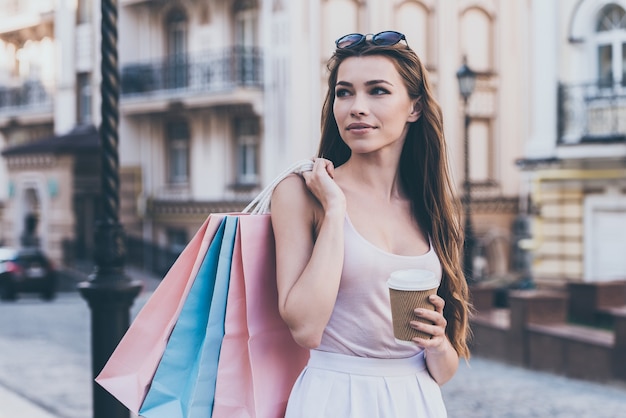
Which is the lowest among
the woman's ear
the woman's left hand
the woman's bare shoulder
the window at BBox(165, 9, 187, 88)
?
the woman's left hand

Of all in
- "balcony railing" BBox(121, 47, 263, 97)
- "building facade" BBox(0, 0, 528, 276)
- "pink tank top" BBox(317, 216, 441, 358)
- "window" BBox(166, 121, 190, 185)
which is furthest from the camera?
"window" BBox(166, 121, 190, 185)

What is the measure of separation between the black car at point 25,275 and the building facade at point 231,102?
15.8 feet

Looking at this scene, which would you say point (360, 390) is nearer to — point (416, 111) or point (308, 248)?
point (308, 248)

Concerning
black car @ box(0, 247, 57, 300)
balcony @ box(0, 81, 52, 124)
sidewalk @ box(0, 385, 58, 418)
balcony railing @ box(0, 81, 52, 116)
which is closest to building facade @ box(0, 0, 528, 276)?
balcony @ box(0, 81, 52, 124)

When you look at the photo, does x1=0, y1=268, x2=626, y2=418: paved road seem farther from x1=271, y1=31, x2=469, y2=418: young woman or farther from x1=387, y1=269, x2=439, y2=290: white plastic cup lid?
x1=387, y1=269, x2=439, y2=290: white plastic cup lid

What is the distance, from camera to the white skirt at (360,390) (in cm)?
263

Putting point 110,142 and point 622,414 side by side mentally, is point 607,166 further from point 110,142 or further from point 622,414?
point 110,142

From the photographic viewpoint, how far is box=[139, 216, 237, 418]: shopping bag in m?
2.74

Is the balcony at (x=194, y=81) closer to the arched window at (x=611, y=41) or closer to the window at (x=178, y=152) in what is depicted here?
the window at (x=178, y=152)

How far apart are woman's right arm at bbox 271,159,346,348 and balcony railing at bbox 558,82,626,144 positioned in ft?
47.2

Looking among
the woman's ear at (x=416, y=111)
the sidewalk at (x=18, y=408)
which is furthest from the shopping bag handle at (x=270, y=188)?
the sidewalk at (x=18, y=408)

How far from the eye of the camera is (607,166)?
1666cm

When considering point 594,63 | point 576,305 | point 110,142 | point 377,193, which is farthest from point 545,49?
point 377,193

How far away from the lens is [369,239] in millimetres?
2686
